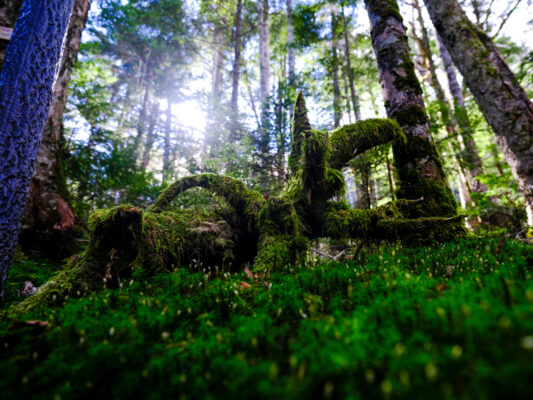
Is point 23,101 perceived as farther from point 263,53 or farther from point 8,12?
point 263,53

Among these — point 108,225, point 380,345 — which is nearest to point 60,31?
point 108,225

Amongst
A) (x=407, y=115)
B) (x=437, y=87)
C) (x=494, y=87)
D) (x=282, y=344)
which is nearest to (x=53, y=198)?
(x=282, y=344)

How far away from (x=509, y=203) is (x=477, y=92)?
19.4 feet

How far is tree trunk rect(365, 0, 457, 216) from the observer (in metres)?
5.39

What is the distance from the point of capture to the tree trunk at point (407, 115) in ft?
17.7

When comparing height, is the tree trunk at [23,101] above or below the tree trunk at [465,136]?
below

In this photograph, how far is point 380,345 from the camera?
4.43 ft

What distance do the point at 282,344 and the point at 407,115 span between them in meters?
6.20

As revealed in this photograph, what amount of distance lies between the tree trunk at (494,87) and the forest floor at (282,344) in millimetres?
3956

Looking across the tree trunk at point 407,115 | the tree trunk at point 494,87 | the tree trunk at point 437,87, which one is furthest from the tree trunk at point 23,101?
the tree trunk at point 437,87

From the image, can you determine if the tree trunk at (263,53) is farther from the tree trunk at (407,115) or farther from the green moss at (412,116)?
the green moss at (412,116)

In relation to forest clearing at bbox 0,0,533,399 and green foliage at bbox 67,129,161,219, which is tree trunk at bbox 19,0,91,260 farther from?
green foliage at bbox 67,129,161,219

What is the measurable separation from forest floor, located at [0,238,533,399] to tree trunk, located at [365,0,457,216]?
9.45 feet

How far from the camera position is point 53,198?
23.4 feet
